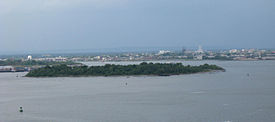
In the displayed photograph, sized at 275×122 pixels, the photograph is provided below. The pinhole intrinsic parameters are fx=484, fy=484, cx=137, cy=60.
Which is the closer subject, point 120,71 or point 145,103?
point 145,103

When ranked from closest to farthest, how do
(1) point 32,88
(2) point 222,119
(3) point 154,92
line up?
(2) point 222,119, (3) point 154,92, (1) point 32,88

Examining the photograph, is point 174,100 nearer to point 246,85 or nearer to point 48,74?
point 246,85

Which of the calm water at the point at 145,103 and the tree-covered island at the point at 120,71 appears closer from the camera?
the calm water at the point at 145,103

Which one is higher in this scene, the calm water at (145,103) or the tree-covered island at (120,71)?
the tree-covered island at (120,71)

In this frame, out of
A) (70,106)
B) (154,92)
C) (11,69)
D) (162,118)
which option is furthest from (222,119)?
(11,69)

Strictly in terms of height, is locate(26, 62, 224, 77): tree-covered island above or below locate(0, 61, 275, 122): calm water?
above

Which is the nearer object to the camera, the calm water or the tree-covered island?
the calm water

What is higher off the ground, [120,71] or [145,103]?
[120,71]

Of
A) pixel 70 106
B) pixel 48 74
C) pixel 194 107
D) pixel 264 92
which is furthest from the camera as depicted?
pixel 48 74
